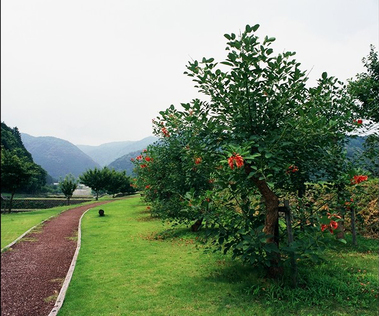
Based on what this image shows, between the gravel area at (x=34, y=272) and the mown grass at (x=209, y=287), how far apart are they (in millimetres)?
520

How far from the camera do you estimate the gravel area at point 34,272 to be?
5.66 meters

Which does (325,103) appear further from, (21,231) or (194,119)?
(21,231)

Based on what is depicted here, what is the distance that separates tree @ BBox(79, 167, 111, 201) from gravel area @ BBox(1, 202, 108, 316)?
97.3 ft

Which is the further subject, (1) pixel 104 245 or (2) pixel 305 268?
(1) pixel 104 245

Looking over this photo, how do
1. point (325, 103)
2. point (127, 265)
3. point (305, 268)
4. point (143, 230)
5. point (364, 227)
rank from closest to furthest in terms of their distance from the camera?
1. point (325, 103)
2. point (305, 268)
3. point (127, 265)
4. point (364, 227)
5. point (143, 230)

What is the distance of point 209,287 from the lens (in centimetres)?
595

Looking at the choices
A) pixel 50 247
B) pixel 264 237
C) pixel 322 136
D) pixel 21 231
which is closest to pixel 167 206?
pixel 50 247

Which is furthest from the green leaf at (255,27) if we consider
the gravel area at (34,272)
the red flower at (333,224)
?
the gravel area at (34,272)

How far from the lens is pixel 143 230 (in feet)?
44.6

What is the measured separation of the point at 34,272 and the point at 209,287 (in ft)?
16.9

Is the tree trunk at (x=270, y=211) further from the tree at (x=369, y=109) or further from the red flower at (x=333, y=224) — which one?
the tree at (x=369, y=109)

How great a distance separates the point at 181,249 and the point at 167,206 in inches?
94.2

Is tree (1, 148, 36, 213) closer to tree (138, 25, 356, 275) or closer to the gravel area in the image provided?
the gravel area

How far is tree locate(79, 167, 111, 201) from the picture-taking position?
41688 millimetres
